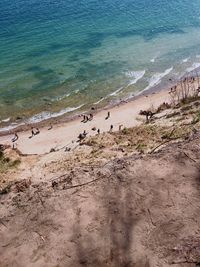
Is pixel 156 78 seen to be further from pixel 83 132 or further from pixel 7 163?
pixel 7 163

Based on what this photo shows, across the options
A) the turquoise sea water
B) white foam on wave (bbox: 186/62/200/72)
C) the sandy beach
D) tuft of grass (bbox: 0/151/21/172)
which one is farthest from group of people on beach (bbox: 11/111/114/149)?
white foam on wave (bbox: 186/62/200/72)

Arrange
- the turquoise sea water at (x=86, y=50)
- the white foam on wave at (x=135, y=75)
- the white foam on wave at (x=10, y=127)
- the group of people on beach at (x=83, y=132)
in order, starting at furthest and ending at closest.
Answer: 1. the white foam on wave at (x=135, y=75)
2. the turquoise sea water at (x=86, y=50)
3. the white foam on wave at (x=10, y=127)
4. the group of people on beach at (x=83, y=132)

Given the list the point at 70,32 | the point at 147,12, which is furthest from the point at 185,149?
the point at 147,12

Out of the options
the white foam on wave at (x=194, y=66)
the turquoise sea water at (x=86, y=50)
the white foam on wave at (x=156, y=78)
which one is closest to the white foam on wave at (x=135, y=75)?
the turquoise sea water at (x=86, y=50)

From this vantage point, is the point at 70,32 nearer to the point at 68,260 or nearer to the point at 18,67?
the point at 18,67

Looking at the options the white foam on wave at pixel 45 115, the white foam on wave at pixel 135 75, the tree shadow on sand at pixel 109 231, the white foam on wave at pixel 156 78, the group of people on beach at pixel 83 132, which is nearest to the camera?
the tree shadow on sand at pixel 109 231

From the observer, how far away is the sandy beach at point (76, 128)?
33.3 m

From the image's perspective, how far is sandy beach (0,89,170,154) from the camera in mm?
→ 33281

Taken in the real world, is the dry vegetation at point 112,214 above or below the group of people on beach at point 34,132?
above

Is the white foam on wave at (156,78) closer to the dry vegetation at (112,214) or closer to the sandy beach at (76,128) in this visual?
the sandy beach at (76,128)

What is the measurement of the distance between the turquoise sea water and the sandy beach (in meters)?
3.15

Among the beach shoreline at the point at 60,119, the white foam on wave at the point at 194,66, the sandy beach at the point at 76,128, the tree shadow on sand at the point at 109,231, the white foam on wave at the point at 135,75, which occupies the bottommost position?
the beach shoreline at the point at 60,119

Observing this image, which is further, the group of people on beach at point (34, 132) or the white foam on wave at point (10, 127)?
the white foam on wave at point (10, 127)

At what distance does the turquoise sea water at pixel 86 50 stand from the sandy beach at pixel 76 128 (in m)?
3.15
